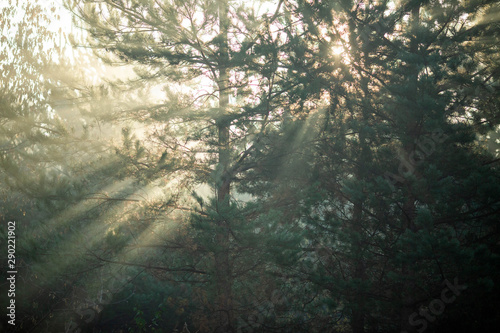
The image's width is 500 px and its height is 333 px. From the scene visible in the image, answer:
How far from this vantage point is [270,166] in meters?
7.73

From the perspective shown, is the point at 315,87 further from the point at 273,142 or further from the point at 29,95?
the point at 29,95

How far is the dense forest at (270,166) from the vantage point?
16.7 ft

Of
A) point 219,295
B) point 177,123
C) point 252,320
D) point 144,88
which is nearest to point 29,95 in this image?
point 144,88

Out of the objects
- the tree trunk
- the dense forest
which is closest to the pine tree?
the dense forest

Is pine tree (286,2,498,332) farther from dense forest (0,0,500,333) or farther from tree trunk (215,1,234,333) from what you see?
tree trunk (215,1,234,333)

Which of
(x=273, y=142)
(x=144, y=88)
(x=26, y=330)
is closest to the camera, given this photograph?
(x=273, y=142)

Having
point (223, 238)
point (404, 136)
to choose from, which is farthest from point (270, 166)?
point (404, 136)

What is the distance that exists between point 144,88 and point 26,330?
748 centimetres

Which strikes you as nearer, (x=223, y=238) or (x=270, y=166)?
(x=223, y=238)

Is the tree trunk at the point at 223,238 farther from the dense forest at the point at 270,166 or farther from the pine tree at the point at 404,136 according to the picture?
the pine tree at the point at 404,136

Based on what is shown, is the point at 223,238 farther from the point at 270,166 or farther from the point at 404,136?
the point at 404,136

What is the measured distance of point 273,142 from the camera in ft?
24.0

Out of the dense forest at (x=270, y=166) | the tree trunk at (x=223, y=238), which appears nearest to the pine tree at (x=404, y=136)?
the dense forest at (x=270, y=166)

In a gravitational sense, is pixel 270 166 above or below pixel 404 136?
above
